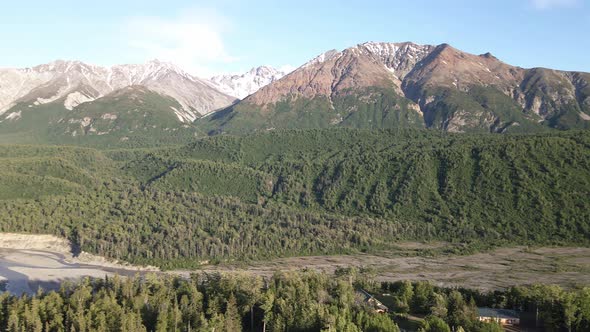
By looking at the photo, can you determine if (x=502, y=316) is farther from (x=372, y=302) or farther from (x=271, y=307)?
(x=271, y=307)

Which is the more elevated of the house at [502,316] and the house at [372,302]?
the house at [372,302]

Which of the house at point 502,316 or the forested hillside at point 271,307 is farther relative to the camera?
the house at point 502,316

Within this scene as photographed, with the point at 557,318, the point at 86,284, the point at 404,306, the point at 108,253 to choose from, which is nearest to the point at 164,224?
the point at 108,253

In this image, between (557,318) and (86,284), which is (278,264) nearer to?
(86,284)

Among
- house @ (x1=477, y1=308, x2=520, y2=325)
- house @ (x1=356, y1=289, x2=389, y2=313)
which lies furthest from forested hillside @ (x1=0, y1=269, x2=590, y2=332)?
house @ (x1=477, y1=308, x2=520, y2=325)

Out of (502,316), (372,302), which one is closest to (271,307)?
(372,302)

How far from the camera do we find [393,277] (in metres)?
143

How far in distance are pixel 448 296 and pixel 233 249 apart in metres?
85.6

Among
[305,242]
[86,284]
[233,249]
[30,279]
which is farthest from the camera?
[305,242]

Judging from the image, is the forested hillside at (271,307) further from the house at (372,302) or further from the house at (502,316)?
the house at (502,316)

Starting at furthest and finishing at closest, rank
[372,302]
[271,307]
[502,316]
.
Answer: [372,302] < [502,316] < [271,307]

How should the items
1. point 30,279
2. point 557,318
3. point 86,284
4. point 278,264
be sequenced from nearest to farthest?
point 557,318
point 86,284
point 30,279
point 278,264

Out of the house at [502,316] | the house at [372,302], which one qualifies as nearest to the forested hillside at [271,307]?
the house at [372,302]

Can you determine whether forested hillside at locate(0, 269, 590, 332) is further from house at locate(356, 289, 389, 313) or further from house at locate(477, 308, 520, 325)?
house at locate(477, 308, 520, 325)
